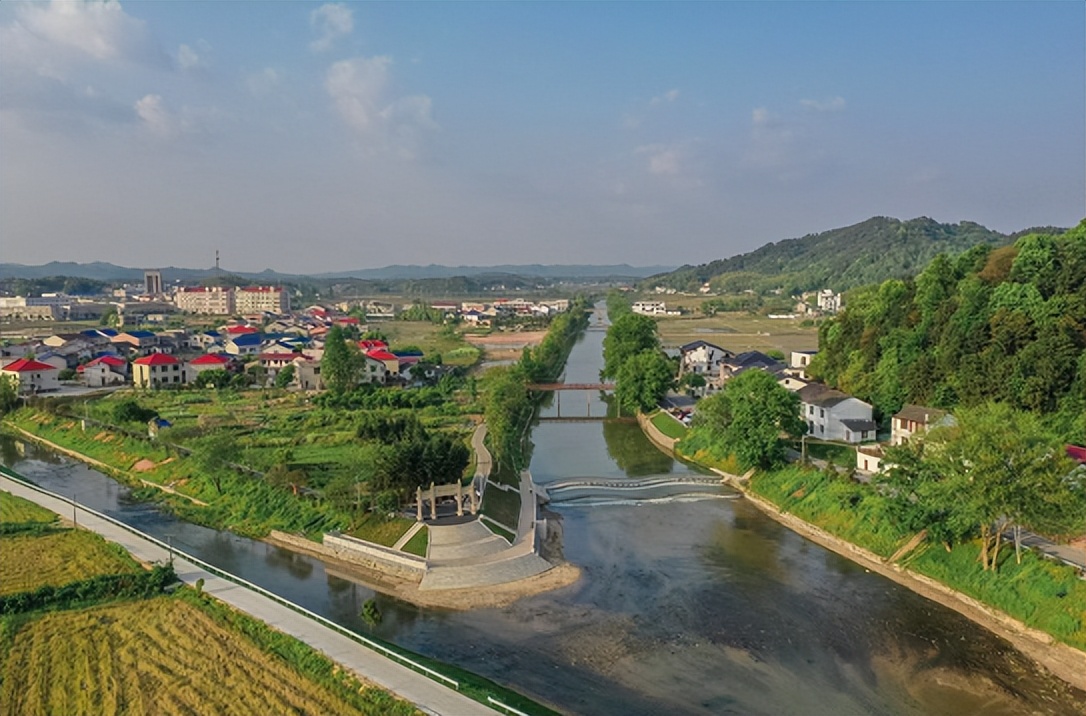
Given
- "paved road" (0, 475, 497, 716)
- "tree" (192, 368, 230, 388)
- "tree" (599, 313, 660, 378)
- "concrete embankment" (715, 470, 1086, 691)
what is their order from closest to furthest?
"paved road" (0, 475, 497, 716)
"concrete embankment" (715, 470, 1086, 691)
"tree" (192, 368, 230, 388)
"tree" (599, 313, 660, 378)

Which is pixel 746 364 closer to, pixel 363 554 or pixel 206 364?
pixel 363 554

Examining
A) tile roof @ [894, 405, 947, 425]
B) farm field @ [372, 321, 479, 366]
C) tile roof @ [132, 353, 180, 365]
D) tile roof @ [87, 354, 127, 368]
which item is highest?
tile roof @ [894, 405, 947, 425]

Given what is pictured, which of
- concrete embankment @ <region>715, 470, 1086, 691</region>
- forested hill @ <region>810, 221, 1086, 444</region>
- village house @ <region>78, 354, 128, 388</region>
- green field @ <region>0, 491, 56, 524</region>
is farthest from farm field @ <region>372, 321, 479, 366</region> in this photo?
concrete embankment @ <region>715, 470, 1086, 691</region>

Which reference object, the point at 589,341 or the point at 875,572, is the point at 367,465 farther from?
the point at 589,341

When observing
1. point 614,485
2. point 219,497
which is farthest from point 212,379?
point 614,485

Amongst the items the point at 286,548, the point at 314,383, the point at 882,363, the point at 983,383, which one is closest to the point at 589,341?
the point at 314,383

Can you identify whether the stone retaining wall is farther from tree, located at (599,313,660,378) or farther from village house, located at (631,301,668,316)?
A: village house, located at (631,301,668,316)
